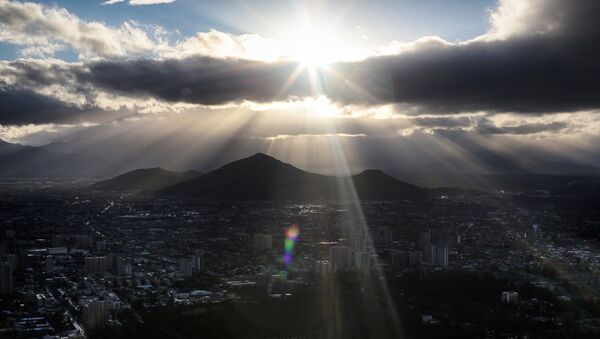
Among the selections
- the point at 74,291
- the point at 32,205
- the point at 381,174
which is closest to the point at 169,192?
the point at 32,205

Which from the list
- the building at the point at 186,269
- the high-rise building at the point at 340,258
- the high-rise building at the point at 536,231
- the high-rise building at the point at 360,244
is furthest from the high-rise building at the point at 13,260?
the high-rise building at the point at 536,231

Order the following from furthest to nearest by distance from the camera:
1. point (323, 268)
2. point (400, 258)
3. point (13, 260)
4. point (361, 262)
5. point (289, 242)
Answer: point (289, 242) → point (400, 258) → point (361, 262) → point (13, 260) → point (323, 268)

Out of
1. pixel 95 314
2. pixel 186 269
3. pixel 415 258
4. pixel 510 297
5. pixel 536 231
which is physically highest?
pixel 536 231

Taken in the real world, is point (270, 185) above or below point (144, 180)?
below

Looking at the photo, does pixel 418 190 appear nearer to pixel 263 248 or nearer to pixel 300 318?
pixel 263 248

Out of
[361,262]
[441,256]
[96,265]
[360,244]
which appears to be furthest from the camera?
[360,244]

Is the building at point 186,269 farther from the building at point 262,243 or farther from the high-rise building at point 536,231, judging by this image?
the high-rise building at point 536,231

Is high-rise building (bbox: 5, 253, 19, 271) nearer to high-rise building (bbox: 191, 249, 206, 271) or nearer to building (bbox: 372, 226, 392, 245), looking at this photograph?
high-rise building (bbox: 191, 249, 206, 271)

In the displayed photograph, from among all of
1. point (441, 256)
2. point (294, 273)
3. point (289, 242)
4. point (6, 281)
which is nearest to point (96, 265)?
point (6, 281)

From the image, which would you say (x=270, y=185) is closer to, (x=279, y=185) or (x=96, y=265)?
(x=279, y=185)
